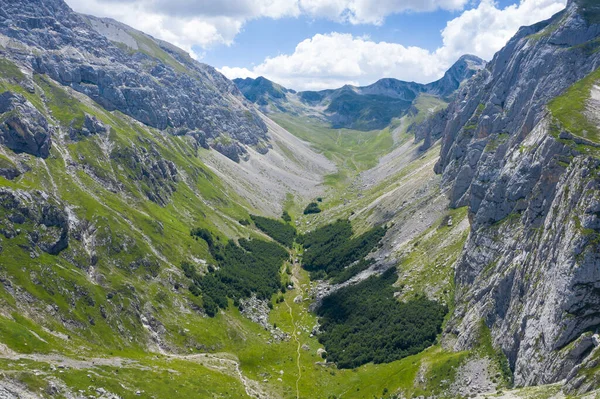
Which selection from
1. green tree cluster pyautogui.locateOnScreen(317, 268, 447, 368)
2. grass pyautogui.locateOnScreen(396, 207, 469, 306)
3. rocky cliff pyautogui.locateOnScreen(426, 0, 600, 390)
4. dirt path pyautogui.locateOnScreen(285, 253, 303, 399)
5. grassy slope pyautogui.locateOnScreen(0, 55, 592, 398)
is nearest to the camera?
rocky cliff pyautogui.locateOnScreen(426, 0, 600, 390)

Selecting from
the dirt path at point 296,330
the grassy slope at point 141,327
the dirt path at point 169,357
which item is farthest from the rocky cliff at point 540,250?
the dirt path at point 169,357

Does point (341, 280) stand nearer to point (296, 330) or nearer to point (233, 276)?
point (296, 330)

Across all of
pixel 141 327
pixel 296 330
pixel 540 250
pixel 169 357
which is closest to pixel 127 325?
pixel 141 327

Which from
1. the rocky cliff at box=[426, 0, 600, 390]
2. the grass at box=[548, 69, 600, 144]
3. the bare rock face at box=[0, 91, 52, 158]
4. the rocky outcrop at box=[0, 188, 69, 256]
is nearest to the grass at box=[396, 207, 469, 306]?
the rocky cliff at box=[426, 0, 600, 390]

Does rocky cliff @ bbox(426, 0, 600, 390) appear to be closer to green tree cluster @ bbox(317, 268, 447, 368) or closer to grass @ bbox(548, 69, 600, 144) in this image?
grass @ bbox(548, 69, 600, 144)

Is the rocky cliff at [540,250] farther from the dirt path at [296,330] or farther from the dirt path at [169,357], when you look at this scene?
the dirt path at [169,357]

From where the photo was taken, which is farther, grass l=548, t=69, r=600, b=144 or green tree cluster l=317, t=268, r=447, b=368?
green tree cluster l=317, t=268, r=447, b=368

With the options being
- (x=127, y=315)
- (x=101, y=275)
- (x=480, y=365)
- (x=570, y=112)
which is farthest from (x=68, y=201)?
(x=570, y=112)

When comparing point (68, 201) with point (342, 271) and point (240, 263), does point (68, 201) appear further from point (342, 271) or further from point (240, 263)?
point (342, 271)
